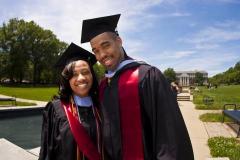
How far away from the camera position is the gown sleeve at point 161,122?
2355mm

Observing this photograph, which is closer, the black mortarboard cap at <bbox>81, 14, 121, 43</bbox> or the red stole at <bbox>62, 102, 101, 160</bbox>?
the red stole at <bbox>62, 102, 101, 160</bbox>

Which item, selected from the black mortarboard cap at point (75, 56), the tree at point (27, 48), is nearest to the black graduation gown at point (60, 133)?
the black mortarboard cap at point (75, 56)

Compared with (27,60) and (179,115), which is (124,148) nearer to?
(179,115)

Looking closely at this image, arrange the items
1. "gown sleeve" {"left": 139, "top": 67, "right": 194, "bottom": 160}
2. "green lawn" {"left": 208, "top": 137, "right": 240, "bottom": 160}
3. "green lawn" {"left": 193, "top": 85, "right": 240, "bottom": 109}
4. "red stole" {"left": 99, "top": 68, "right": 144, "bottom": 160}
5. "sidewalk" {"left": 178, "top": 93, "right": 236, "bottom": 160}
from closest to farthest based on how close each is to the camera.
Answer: "gown sleeve" {"left": 139, "top": 67, "right": 194, "bottom": 160} < "red stole" {"left": 99, "top": 68, "right": 144, "bottom": 160} < "green lawn" {"left": 208, "top": 137, "right": 240, "bottom": 160} < "sidewalk" {"left": 178, "top": 93, "right": 236, "bottom": 160} < "green lawn" {"left": 193, "top": 85, "right": 240, "bottom": 109}

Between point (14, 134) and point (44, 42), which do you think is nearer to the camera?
point (14, 134)

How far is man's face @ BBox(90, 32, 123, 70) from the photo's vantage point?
2686 millimetres

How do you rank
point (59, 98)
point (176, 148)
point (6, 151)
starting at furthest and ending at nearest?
point (6, 151) < point (59, 98) < point (176, 148)

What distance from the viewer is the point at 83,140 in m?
2.83

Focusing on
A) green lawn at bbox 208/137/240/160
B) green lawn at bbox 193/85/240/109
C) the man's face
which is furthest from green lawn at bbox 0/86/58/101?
the man's face

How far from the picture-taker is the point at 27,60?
6588 centimetres

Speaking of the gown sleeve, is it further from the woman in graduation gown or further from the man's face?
the woman in graduation gown

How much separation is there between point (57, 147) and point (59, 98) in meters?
0.44

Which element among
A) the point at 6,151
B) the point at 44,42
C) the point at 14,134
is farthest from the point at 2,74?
the point at 6,151

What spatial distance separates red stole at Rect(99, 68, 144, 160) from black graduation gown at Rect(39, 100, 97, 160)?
1.49 ft
